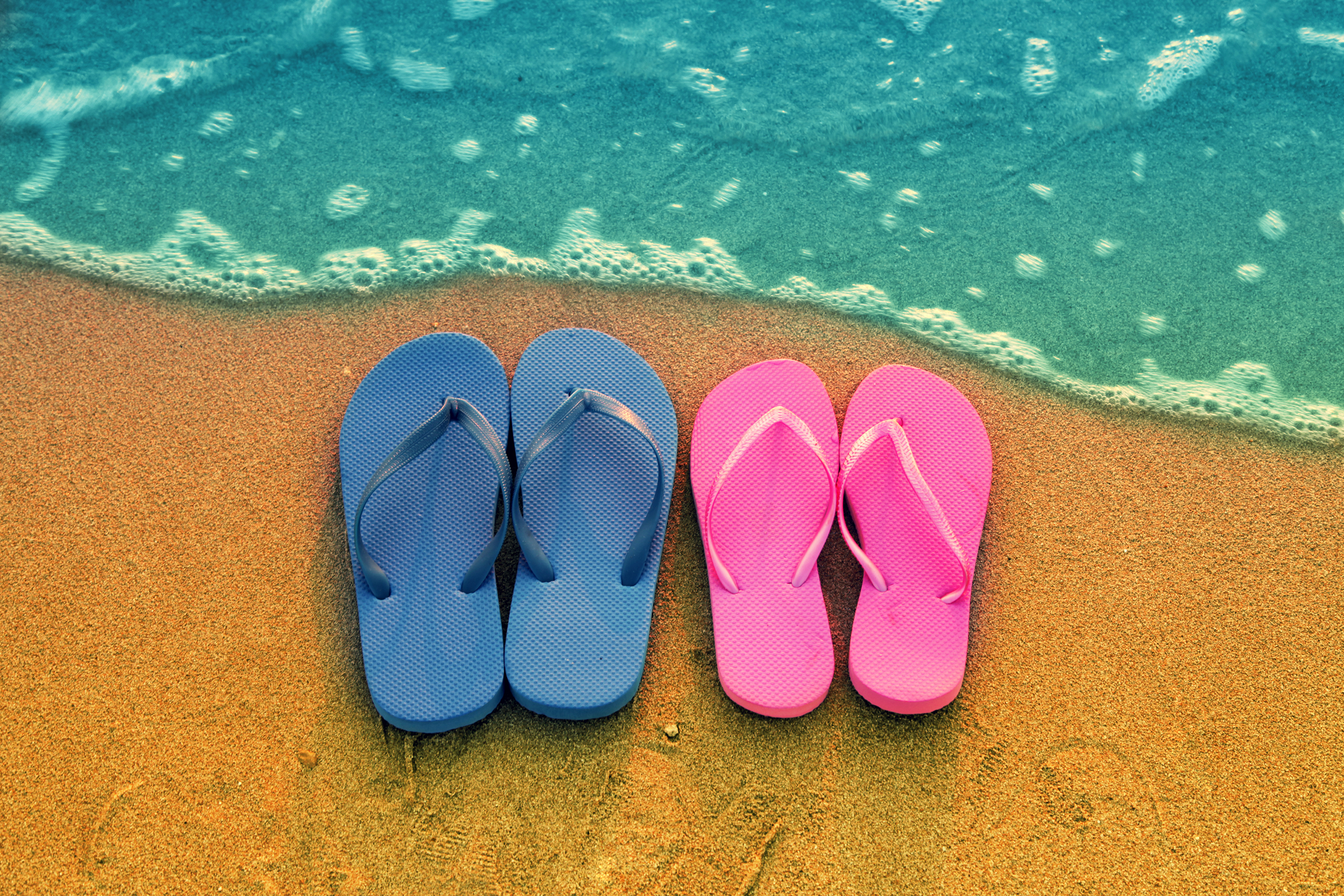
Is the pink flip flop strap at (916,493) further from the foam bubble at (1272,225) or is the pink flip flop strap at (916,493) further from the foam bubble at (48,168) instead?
the foam bubble at (48,168)

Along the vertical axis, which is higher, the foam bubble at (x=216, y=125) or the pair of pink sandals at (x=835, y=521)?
the foam bubble at (x=216, y=125)

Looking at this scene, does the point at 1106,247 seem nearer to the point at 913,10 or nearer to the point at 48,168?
the point at 913,10

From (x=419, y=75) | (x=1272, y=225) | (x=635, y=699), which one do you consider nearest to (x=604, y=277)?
(x=419, y=75)

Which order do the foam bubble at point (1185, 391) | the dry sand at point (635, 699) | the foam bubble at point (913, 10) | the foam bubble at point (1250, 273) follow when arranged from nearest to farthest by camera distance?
1. the dry sand at point (635, 699)
2. the foam bubble at point (1185, 391)
3. the foam bubble at point (1250, 273)
4. the foam bubble at point (913, 10)

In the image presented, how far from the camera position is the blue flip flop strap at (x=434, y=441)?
4.11 ft

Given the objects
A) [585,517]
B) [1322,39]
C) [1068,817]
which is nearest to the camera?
[1068,817]

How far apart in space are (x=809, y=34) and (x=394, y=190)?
3.27 feet

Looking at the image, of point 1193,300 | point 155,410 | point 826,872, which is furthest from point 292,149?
point 1193,300

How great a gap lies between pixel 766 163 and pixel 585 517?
2.88ft

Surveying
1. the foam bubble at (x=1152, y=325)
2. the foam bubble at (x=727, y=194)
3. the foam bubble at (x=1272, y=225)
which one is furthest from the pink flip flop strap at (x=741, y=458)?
the foam bubble at (x=1272, y=225)

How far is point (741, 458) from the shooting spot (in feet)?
4.43

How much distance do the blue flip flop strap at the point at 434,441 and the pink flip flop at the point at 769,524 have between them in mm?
334

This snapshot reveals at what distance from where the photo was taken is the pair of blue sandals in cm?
124

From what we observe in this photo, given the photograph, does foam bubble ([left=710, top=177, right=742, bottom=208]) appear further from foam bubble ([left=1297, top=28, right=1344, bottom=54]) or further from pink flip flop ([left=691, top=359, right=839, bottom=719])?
foam bubble ([left=1297, top=28, right=1344, bottom=54])
